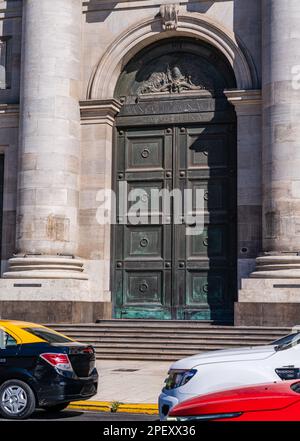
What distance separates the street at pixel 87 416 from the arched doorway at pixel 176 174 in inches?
410

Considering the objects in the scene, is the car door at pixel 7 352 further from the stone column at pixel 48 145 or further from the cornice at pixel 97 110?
the cornice at pixel 97 110

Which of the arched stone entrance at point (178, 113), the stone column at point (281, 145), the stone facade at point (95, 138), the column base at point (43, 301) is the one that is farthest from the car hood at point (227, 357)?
the arched stone entrance at point (178, 113)

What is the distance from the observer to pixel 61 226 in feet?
76.1

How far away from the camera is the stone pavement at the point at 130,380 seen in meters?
14.3

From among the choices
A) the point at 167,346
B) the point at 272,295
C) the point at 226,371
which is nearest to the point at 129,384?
the point at 167,346

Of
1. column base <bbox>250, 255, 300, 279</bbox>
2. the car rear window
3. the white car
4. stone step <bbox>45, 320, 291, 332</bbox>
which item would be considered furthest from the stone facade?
the white car

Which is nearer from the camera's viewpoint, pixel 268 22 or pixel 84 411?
pixel 84 411

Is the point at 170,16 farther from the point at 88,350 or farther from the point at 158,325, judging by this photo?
the point at 88,350

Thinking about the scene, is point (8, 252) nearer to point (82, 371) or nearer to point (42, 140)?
point (42, 140)

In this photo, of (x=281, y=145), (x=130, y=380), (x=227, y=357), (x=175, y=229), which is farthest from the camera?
(x=175, y=229)

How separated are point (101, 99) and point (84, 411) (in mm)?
12571

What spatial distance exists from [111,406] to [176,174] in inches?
456

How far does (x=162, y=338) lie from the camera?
20.9 m

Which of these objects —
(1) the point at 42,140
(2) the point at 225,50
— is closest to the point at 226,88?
(2) the point at 225,50
